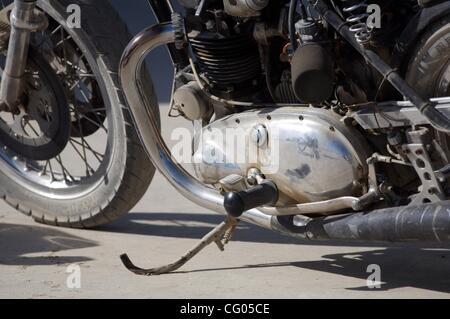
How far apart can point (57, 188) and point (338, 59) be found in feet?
6.20

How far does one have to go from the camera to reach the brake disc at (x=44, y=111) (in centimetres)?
523

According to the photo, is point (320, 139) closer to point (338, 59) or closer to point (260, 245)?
point (338, 59)

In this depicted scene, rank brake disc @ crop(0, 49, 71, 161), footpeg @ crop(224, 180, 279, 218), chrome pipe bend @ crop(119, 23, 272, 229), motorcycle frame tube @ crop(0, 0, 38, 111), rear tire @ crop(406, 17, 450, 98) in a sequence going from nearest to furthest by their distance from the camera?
rear tire @ crop(406, 17, 450, 98)
footpeg @ crop(224, 180, 279, 218)
chrome pipe bend @ crop(119, 23, 272, 229)
motorcycle frame tube @ crop(0, 0, 38, 111)
brake disc @ crop(0, 49, 71, 161)

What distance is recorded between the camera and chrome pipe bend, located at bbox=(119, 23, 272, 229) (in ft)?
14.4

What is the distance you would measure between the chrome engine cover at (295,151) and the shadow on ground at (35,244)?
887 mm

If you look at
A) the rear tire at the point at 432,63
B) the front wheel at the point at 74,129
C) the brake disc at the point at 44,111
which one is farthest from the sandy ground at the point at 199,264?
the rear tire at the point at 432,63

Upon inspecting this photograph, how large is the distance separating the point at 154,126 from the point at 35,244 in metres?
0.87

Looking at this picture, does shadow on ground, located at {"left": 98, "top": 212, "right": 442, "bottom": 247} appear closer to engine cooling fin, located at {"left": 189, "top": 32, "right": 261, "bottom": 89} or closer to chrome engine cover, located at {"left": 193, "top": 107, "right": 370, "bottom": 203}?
chrome engine cover, located at {"left": 193, "top": 107, "right": 370, "bottom": 203}

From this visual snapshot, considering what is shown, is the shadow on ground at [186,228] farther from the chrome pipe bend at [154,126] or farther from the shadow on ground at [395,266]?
the chrome pipe bend at [154,126]

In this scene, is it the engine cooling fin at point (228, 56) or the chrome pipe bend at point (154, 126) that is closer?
the engine cooling fin at point (228, 56)

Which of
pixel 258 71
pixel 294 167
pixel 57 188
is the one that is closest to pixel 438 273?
pixel 294 167

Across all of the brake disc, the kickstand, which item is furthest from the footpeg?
the brake disc

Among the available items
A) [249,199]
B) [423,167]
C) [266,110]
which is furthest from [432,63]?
[249,199]

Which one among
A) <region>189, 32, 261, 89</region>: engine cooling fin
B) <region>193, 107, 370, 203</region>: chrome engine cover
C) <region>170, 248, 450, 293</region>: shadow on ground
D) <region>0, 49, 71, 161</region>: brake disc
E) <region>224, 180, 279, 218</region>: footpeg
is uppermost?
<region>0, 49, 71, 161</region>: brake disc
